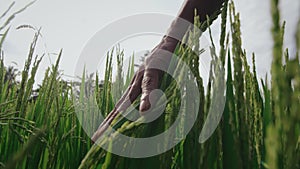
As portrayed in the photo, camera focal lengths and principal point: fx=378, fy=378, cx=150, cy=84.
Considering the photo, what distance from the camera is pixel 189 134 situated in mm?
655

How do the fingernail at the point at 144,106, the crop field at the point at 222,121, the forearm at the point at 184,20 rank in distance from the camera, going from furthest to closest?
1. the forearm at the point at 184,20
2. the fingernail at the point at 144,106
3. the crop field at the point at 222,121

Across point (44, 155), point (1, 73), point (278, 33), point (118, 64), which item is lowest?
point (44, 155)

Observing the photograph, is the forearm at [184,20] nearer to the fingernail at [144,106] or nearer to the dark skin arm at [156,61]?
the dark skin arm at [156,61]

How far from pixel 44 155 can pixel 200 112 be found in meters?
0.63

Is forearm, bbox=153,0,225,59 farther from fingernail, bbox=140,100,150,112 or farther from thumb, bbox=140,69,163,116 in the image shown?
fingernail, bbox=140,100,150,112

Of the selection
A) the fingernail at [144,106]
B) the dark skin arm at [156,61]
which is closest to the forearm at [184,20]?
the dark skin arm at [156,61]

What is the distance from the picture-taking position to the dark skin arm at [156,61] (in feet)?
2.31

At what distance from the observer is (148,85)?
0.70 meters

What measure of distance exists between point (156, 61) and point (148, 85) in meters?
0.07

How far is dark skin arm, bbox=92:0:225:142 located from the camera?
2.31 feet

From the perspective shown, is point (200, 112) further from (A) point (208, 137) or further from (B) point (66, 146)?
(B) point (66, 146)

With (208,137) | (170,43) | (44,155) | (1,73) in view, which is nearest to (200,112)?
(208,137)

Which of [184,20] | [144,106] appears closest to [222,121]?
[144,106]

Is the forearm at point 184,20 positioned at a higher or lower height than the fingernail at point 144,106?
higher
